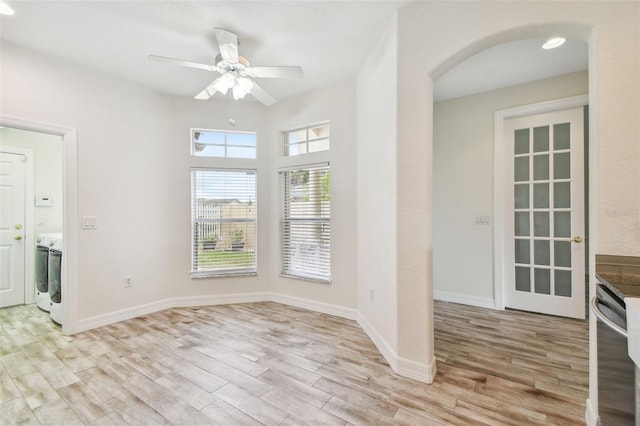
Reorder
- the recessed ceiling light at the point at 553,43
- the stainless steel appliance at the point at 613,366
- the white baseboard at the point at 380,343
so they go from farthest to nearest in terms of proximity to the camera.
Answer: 1. the recessed ceiling light at the point at 553,43
2. the white baseboard at the point at 380,343
3. the stainless steel appliance at the point at 613,366

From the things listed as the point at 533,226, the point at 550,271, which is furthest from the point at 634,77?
the point at 550,271

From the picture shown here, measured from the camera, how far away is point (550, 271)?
310cm

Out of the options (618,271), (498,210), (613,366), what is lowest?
(613,366)

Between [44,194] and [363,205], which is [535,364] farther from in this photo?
[44,194]

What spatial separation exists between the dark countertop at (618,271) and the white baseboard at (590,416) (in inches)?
29.0

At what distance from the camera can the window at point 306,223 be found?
3312mm

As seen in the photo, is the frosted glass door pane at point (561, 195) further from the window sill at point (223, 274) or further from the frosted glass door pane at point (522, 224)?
the window sill at point (223, 274)

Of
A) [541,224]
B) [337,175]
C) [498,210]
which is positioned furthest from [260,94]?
[541,224]

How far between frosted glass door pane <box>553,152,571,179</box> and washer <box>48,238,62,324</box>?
5.75m

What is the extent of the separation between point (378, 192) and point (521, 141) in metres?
2.28

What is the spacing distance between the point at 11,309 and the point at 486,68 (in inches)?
254

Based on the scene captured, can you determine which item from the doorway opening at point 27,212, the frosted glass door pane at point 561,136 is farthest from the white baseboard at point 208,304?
the frosted glass door pane at point 561,136

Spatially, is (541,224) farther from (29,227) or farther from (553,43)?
(29,227)

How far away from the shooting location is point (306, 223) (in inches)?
136
